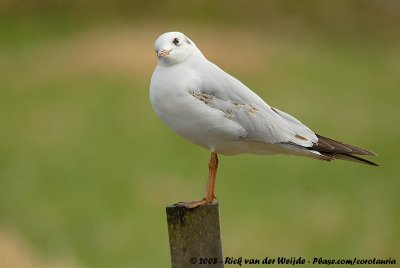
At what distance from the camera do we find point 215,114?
4.38 metres

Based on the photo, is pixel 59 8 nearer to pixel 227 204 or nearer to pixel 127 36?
pixel 127 36

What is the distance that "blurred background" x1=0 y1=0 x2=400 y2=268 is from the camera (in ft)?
30.2

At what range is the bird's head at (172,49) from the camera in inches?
173

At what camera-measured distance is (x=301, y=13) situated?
19.6 m

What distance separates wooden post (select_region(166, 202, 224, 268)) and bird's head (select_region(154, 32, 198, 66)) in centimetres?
64

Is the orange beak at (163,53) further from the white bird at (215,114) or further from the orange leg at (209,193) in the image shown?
the orange leg at (209,193)

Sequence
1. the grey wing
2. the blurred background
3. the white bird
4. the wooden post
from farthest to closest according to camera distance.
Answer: the blurred background → the grey wing → the white bird → the wooden post

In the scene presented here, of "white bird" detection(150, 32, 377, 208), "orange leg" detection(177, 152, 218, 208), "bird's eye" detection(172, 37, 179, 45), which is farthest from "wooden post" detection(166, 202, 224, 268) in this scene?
"bird's eye" detection(172, 37, 179, 45)

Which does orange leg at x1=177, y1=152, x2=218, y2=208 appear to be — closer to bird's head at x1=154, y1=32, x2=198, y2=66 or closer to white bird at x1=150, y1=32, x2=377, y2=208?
white bird at x1=150, y1=32, x2=377, y2=208

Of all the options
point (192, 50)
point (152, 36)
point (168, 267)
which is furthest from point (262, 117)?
point (152, 36)

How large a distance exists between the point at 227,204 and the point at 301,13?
33.4 ft

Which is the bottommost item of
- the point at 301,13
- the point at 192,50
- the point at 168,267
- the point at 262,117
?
the point at 168,267

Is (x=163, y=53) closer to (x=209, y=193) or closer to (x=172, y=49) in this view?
(x=172, y=49)

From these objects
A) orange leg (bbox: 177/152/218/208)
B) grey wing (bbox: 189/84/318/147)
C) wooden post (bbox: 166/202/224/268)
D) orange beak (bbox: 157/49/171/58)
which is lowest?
wooden post (bbox: 166/202/224/268)
